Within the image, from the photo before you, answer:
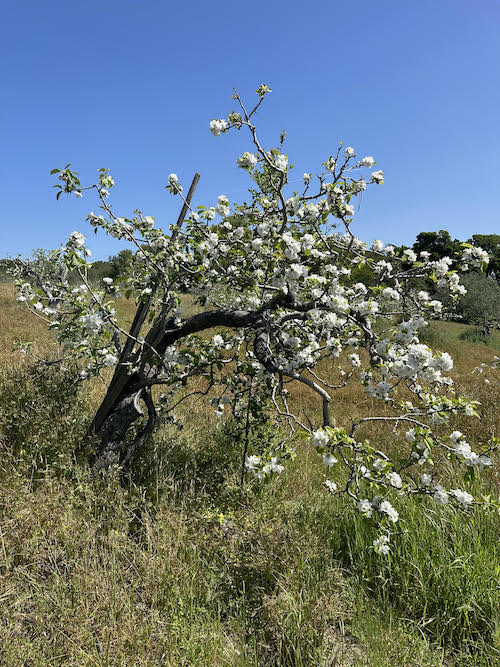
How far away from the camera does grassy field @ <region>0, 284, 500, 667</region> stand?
247 cm

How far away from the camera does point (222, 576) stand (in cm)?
303

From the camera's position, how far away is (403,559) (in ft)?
10.3

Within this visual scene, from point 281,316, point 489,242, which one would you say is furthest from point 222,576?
point 489,242

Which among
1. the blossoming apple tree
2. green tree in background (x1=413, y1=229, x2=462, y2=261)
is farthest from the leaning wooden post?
green tree in background (x1=413, y1=229, x2=462, y2=261)

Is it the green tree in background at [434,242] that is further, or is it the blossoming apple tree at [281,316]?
the green tree in background at [434,242]

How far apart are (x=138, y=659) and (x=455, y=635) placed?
7.68 ft

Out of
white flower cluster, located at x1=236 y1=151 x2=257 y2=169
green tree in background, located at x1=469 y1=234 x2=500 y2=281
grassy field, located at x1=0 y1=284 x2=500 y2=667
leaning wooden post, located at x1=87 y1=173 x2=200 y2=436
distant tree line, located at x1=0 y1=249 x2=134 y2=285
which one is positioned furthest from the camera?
green tree in background, located at x1=469 y1=234 x2=500 y2=281

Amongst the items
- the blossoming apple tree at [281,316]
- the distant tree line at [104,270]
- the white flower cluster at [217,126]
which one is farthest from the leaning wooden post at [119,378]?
the distant tree line at [104,270]

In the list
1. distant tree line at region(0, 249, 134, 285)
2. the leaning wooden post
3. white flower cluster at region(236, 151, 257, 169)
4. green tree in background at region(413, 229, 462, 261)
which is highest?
green tree in background at region(413, 229, 462, 261)

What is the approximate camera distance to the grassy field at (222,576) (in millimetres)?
2475

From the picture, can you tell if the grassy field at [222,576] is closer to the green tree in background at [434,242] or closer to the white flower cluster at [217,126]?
the white flower cluster at [217,126]

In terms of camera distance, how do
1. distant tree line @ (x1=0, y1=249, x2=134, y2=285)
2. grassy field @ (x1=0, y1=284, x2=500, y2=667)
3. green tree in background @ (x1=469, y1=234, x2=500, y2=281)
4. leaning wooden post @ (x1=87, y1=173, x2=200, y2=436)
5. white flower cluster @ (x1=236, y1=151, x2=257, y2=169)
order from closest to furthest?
grassy field @ (x1=0, y1=284, x2=500, y2=667)
white flower cluster @ (x1=236, y1=151, x2=257, y2=169)
leaning wooden post @ (x1=87, y1=173, x2=200, y2=436)
distant tree line @ (x1=0, y1=249, x2=134, y2=285)
green tree in background @ (x1=469, y1=234, x2=500, y2=281)

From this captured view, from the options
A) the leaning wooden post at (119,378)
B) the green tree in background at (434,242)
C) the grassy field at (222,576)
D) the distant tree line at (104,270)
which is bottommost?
the grassy field at (222,576)

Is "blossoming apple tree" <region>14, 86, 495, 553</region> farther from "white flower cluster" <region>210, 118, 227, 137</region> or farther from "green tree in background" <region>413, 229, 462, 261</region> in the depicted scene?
"green tree in background" <region>413, 229, 462, 261</region>
